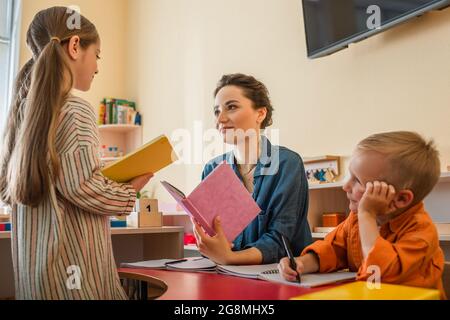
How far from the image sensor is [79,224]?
112 cm

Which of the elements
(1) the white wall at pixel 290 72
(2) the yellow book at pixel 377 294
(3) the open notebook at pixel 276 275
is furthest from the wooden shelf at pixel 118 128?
(2) the yellow book at pixel 377 294

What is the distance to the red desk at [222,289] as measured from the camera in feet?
3.14

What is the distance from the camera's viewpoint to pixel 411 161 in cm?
107

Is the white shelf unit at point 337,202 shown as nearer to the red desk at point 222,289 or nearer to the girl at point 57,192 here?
the red desk at point 222,289

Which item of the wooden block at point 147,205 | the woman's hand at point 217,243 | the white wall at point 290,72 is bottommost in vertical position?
the woman's hand at point 217,243

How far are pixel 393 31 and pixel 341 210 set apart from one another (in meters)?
1.00

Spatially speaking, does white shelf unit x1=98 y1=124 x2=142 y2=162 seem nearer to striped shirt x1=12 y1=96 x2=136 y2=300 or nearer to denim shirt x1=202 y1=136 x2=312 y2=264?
denim shirt x1=202 y1=136 x2=312 y2=264

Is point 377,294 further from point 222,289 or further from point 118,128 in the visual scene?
point 118,128

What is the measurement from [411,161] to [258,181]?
0.63 meters

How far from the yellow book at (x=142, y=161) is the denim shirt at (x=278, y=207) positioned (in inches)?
16.2

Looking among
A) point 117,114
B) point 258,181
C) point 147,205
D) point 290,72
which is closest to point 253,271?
point 258,181

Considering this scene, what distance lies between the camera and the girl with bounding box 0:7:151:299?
3.49 feet

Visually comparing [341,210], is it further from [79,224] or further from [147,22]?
[147,22]
